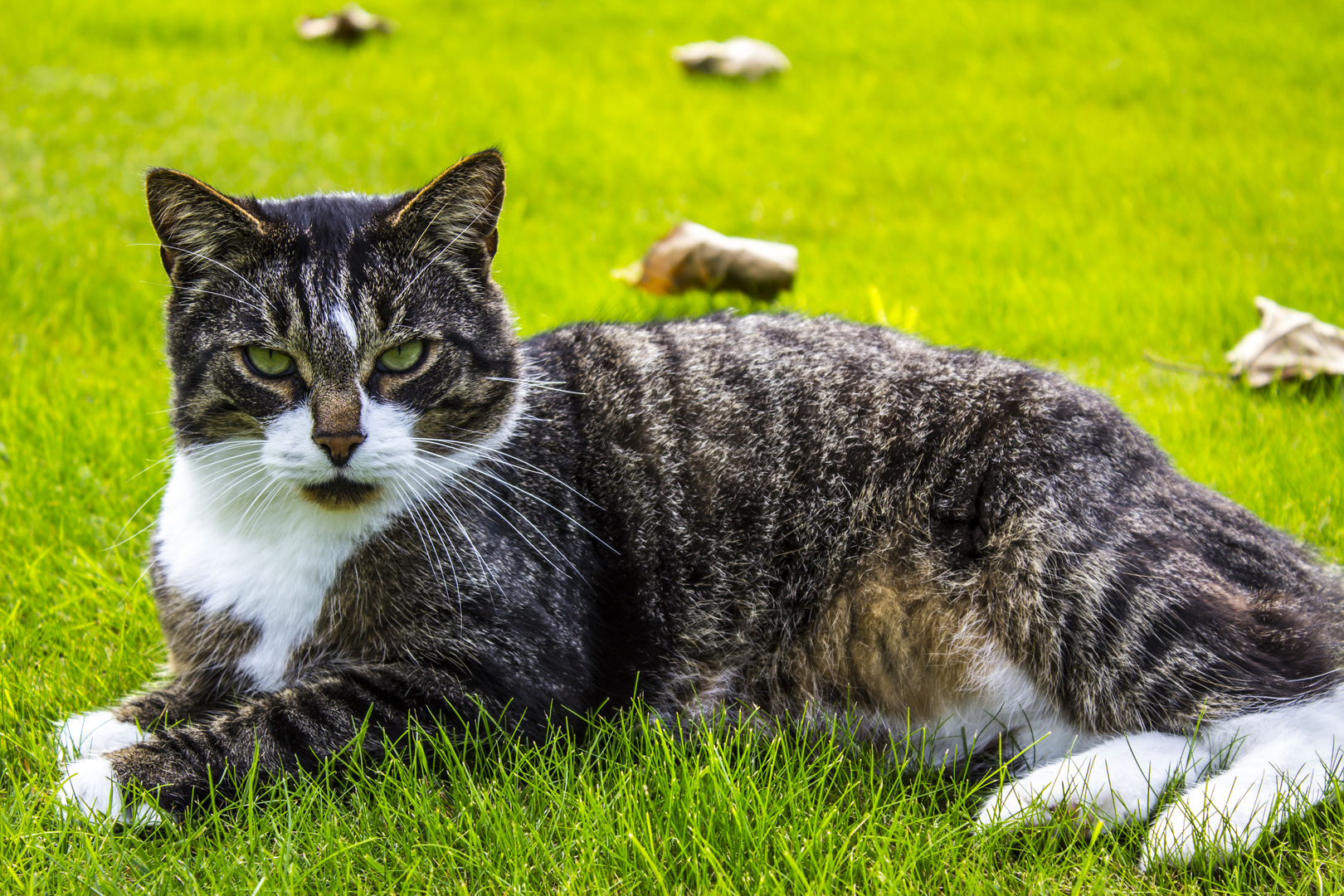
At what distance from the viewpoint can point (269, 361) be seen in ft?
9.34

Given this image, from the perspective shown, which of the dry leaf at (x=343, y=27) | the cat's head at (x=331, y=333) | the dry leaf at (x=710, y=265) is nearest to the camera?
the cat's head at (x=331, y=333)

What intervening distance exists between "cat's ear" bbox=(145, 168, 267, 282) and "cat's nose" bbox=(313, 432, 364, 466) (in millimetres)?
645

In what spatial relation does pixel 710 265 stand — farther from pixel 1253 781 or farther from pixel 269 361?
pixel 1253 781

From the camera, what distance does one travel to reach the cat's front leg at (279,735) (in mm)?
2598

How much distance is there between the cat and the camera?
9.17ft

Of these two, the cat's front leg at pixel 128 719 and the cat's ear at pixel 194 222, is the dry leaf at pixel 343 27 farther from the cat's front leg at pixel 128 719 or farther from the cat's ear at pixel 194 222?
the cat's front leg at pixel 128 719

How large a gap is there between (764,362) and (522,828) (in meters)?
1.76

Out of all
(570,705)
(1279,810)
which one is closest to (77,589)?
(570,705)

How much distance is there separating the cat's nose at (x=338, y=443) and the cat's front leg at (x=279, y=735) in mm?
634

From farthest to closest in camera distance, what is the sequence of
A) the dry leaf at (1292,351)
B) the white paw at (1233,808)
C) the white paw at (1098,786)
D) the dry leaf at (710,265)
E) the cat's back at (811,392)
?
the dry leaf at (710,265)
the dry leaf at (1292,351)
the cat's back at (811,392)
the white paw at (1098,786)
the white paw at (1233,808)

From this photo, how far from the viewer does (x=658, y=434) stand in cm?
345

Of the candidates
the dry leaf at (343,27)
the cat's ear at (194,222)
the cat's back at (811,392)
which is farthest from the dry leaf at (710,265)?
the dry leaf at (343,27)

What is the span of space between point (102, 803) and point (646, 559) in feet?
A: 5.37

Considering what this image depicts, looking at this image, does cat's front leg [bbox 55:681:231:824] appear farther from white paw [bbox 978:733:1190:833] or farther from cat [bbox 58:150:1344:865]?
white paw [bbox 978:733:1190:833]
